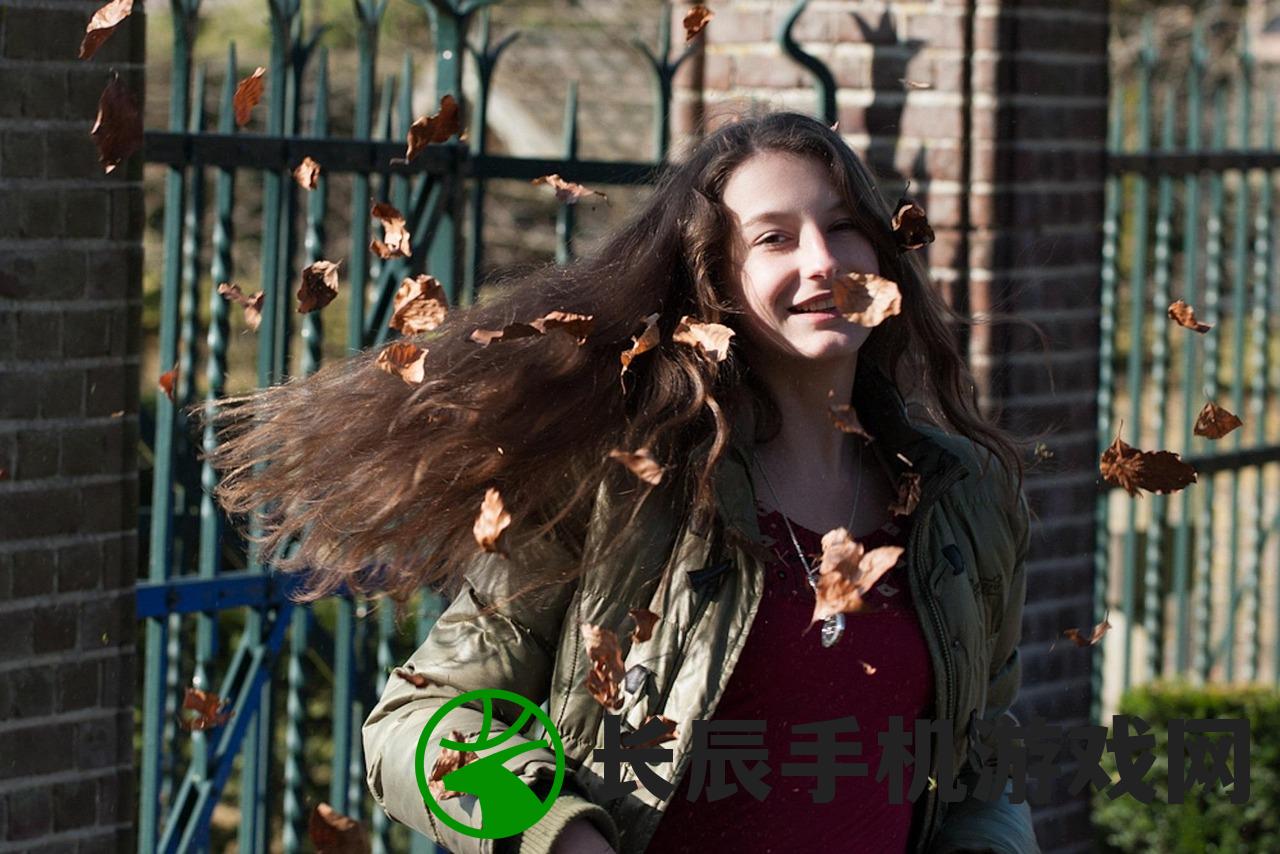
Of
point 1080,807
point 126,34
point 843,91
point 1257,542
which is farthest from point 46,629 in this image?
point 1257,542

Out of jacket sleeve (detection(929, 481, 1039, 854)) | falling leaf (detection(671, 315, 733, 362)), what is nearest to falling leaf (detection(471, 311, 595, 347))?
falling leaf (detection(671, 315, 733, 362))

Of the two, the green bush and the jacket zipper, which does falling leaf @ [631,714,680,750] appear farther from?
the green bush

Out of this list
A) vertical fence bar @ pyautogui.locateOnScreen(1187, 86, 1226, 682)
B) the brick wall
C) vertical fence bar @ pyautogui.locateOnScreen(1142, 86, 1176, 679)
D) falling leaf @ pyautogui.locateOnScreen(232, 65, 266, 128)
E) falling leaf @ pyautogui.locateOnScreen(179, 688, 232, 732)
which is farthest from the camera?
vertical fence bar @ pyautogui.locateOnScreen(1187, 86, 1226, 682)

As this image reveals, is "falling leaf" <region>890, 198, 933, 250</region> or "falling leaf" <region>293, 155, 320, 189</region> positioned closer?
"falling leaf" <region>890, 198, 933, 250</region>

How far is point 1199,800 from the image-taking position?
5496 millimetres

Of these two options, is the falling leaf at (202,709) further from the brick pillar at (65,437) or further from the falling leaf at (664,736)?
the falling leaf at (664,736)

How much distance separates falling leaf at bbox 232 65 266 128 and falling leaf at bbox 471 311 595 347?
1011 millimetres

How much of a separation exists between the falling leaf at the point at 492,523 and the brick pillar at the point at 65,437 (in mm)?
1044

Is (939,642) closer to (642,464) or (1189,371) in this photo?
(642,464)

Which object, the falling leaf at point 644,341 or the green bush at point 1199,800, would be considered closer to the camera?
the falling leaf at point 644,341

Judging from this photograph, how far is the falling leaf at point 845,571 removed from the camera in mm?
2248

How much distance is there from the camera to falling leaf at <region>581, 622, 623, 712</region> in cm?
220

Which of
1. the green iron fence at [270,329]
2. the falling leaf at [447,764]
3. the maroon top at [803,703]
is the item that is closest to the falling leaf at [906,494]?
the maroon top at [803,703]

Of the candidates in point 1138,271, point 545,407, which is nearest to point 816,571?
point 545,407
